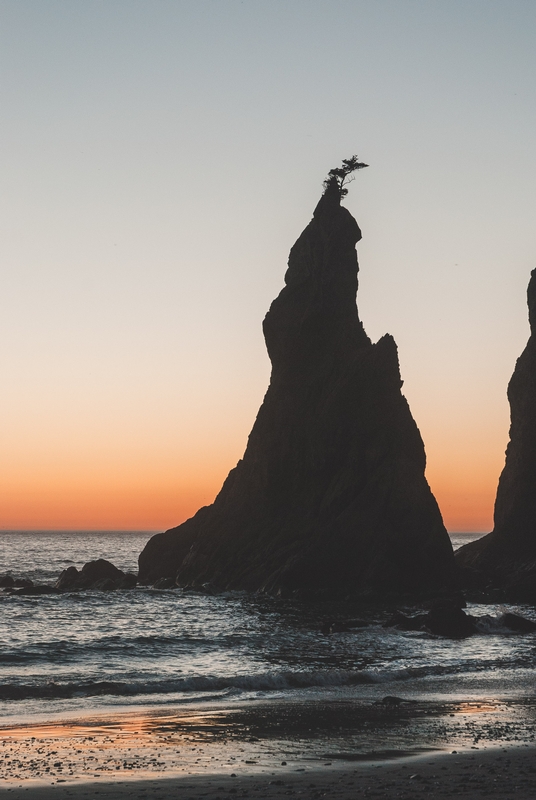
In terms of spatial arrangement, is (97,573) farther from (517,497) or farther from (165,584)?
(517,497)

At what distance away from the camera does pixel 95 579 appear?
75.9 m

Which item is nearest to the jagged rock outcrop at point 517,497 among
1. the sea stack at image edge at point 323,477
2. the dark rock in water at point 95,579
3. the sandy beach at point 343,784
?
the sea stack at image edge at point 323,477

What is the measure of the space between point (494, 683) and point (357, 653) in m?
9.69

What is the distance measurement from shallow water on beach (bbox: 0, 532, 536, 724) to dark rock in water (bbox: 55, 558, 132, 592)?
15.2 meters

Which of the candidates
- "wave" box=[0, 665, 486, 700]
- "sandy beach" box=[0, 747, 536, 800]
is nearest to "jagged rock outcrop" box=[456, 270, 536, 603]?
"wave" box=[0, 665, 486, 700]

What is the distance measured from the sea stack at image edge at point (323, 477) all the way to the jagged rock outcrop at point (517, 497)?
39.7ft

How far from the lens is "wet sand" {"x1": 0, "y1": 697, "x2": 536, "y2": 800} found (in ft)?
42.1

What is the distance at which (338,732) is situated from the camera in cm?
1867

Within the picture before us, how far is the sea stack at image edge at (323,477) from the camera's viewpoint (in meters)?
63.5

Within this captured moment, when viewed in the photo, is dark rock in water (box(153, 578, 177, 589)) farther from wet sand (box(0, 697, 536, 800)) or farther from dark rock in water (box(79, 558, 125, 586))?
wet sand (box(0, 697, 536, 800))

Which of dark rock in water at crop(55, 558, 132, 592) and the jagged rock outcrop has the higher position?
the jagged rock outcrop

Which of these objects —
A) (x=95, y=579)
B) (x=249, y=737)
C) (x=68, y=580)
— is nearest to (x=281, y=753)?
(x=249, y=737)

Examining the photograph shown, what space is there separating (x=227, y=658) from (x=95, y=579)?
43518 millimetres

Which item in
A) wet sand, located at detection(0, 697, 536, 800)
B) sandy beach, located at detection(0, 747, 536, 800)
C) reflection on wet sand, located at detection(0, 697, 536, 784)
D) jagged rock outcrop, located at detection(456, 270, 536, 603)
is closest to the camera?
sandy beach, located at detection(0, 747, 536, 800)
